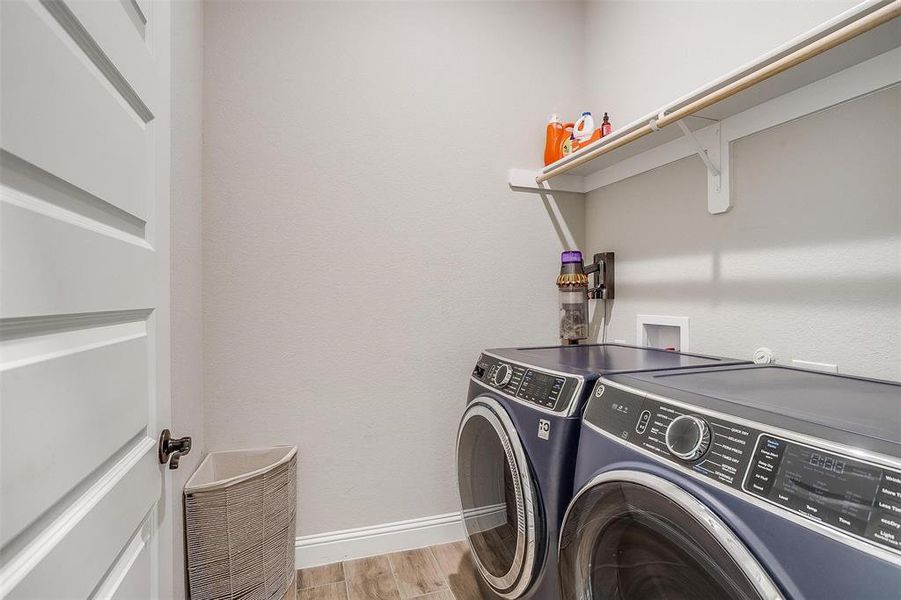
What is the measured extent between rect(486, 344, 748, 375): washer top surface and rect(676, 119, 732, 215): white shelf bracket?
51 cm

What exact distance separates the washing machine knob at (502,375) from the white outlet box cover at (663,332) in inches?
28.2

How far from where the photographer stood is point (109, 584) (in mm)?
596

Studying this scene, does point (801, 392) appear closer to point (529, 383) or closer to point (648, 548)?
point (648, 548)

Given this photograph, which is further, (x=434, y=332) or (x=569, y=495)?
(x=434, y=332)

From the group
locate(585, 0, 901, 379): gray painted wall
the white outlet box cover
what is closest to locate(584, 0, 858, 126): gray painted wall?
locate(585, 0, 901, 379): gray painted wall

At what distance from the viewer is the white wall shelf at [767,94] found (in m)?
0.87

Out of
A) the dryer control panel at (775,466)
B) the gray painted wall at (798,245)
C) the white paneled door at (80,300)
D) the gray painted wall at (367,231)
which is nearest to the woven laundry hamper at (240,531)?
the gray painted wall at (367,231)

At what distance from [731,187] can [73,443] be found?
1.69 meters

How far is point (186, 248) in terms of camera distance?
1300 millimetres

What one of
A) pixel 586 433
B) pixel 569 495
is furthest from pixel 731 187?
pixel 569 495

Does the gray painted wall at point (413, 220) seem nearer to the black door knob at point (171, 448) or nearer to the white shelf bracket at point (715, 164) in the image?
the white shelf bracket at point (715, 164)

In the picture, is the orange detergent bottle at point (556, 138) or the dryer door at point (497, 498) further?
the orange detergent bottle at point (556, 138)

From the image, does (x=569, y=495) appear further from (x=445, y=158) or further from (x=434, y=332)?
(x=445, y=158)

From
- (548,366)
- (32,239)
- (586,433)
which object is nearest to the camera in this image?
(32,239)
